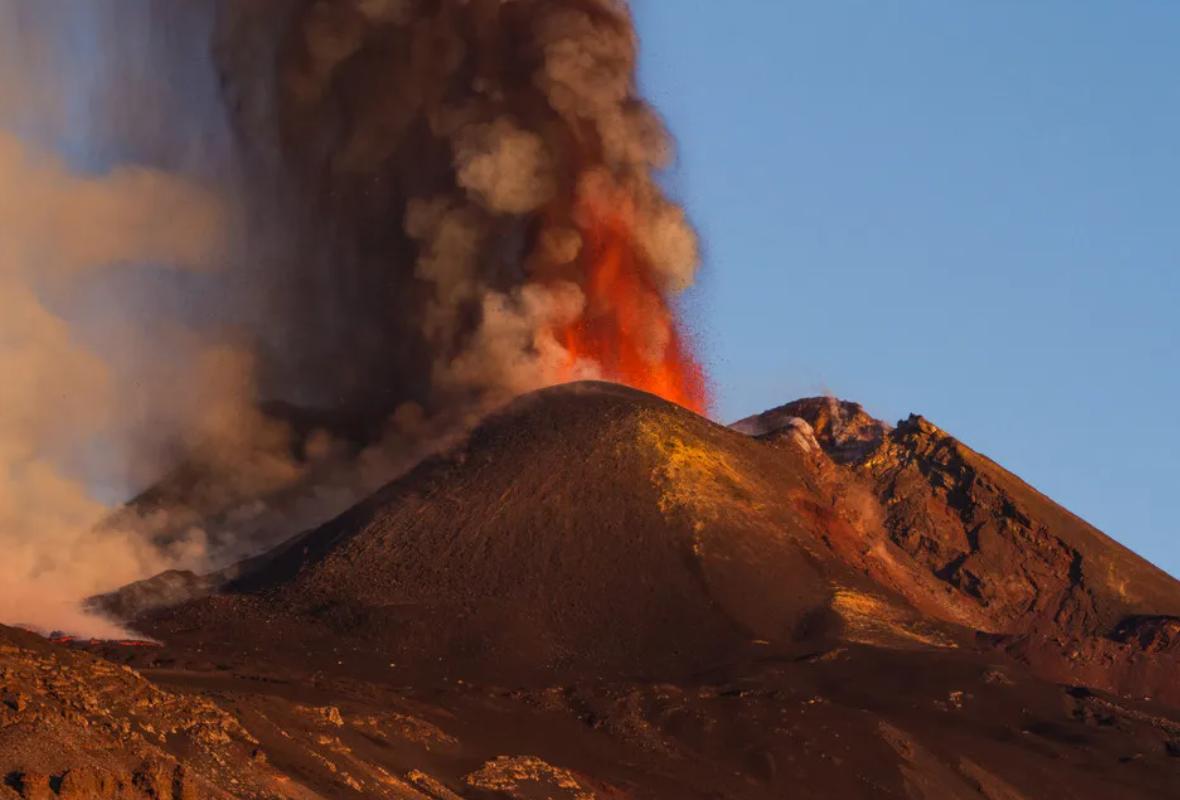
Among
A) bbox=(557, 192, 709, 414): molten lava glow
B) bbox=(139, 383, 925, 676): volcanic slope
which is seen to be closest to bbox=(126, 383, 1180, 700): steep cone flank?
bbox=(139, 383, 925, 676): volcanic slope

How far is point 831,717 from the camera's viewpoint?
8475 centimetres

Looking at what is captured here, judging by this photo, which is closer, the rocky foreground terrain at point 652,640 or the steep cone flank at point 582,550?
the rocky foreground terrain at point 652,640

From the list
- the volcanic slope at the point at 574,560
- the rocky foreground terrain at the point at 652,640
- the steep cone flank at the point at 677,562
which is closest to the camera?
the rocky foreground terrain at the point at 652,640

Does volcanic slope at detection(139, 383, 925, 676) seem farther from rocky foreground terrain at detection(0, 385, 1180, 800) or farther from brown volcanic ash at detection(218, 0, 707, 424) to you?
brown volcanic ash at detection(218, 0, 707, 424)

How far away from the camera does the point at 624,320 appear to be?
404ft

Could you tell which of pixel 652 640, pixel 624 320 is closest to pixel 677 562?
pixel 652 640

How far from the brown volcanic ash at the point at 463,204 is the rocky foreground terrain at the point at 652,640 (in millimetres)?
8705

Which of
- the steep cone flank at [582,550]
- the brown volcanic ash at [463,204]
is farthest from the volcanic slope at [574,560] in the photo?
the brown volcanic ash at [463,204]

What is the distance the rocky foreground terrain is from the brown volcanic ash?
28.6ft

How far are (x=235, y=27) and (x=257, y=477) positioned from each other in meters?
31.5

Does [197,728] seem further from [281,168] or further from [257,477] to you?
[281,168]

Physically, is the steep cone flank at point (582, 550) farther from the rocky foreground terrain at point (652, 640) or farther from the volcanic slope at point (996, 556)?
the volcanic slope at point (996, 556)

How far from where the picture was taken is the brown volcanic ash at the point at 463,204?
119500mm

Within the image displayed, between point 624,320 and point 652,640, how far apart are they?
3322 centimetres
